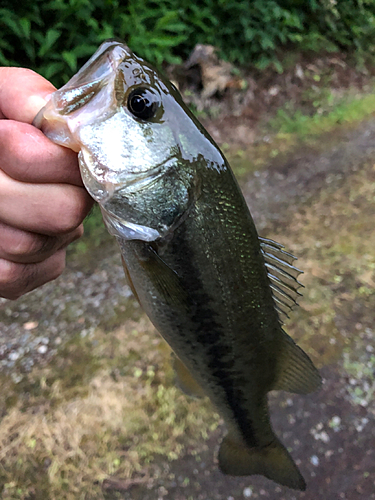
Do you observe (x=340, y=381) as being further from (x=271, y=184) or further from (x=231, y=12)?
(x=231, y=12)

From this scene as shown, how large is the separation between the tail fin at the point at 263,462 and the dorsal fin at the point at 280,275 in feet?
2.57

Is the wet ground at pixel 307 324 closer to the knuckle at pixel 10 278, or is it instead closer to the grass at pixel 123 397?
the grass at pixel 123 397

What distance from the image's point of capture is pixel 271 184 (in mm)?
Answer: 4531

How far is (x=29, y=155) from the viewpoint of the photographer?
1040 mm

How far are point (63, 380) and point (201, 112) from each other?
4.00 m

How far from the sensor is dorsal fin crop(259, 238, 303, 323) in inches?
Result: 57.8

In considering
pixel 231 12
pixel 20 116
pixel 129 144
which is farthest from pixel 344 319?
pixel 231 12

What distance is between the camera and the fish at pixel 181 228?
1.08 m

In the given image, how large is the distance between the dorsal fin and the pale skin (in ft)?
2.31

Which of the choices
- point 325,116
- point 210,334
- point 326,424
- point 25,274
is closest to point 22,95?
point 25,274

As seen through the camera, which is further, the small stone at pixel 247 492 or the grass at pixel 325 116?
the grass at pixel 325 116

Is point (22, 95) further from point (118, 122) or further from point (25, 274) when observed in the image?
point (25, 274)

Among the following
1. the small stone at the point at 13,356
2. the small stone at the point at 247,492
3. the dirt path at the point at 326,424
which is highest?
the small stone at the point at 13,356

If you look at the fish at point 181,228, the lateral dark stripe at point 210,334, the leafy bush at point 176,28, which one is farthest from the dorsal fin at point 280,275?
the leafy bush at point 176,28
